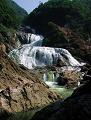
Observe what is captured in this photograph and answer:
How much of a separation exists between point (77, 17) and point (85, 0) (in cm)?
3740

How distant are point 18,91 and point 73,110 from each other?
26.7 metres

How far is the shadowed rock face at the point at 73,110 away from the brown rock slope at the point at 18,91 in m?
22.4

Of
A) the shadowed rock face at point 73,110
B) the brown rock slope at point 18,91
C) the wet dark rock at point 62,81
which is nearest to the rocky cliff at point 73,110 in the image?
the shadowed rock face at point 73,110

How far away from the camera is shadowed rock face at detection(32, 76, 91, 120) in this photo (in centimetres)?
1527

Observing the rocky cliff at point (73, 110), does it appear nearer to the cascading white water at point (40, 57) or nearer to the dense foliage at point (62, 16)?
the cascading white water at point (40, 57)

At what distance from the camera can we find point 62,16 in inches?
5930

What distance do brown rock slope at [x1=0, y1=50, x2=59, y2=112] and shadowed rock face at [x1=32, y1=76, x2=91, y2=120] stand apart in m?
Answer: 22.4

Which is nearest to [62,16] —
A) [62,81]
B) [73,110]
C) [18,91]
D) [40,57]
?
[40,57]

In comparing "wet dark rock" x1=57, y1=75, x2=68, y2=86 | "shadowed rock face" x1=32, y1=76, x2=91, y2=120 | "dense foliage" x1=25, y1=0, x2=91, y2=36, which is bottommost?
"wet dark rock" x1=57, y1=75, x2=68, y2=86

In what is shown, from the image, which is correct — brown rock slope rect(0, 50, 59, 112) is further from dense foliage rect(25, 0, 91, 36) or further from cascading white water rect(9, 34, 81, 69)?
dense foliage rect(25, 0, 91, 36)

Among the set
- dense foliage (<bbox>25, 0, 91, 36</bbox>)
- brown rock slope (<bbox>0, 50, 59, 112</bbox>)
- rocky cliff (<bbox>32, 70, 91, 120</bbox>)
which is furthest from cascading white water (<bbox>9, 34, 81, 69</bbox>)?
rocky cliff (<bbox>32, 70, 91, 120</bbox>)

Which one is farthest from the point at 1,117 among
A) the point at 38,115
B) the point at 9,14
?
the point at 9,14

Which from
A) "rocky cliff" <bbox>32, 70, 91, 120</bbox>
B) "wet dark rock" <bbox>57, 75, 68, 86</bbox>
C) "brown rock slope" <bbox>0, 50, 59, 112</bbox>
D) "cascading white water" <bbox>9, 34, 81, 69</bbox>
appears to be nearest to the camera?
"rocky cliff" <bbox>32, 70, 91, 120</bbox>

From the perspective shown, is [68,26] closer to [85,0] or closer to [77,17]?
[77,17]
